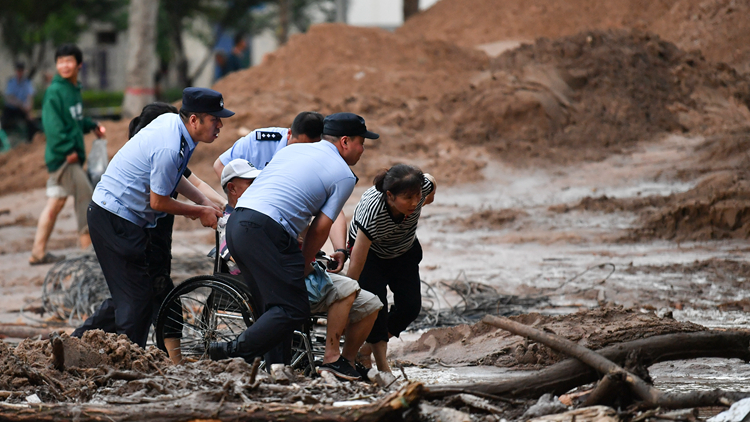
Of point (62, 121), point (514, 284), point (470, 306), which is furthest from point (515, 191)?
point (62, 121)

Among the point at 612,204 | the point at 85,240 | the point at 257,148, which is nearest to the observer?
the point at 257,148

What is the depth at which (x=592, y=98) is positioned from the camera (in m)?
15.4

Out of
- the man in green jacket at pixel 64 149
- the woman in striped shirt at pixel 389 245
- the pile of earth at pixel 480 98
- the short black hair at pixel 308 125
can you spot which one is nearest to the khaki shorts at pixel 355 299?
the woman in striped shirt at pixel 389 245

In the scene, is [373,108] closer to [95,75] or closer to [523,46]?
[523,46]

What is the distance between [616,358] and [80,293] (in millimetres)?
4364

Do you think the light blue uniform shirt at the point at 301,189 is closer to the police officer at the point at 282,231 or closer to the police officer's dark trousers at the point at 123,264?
the police officer at the point at 282,231

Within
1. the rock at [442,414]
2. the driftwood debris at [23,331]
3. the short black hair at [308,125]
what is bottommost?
the driftwood debris at [23,331]

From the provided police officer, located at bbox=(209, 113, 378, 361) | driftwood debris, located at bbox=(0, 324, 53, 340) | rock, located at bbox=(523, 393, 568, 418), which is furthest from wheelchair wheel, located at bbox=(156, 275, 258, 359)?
driftwood debris, located at bbox=(0, 324, 53, 340)

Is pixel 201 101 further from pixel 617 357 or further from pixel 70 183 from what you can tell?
pixel 70 183

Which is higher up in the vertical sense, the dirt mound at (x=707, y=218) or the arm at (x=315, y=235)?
the arm at (x=315, y=235)

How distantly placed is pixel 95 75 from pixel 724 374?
127ft

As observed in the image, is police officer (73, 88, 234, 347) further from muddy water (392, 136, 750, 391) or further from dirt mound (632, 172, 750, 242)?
dirt mound (632, 172, 750, 242)

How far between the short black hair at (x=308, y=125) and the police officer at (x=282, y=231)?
1.55 feet

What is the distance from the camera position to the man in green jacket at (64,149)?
27.0 feet
